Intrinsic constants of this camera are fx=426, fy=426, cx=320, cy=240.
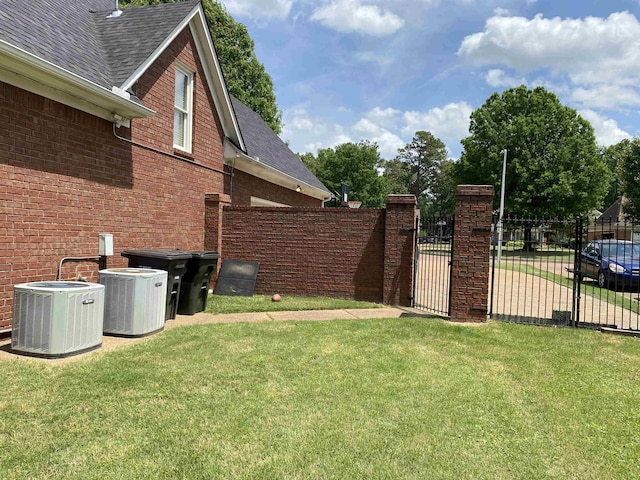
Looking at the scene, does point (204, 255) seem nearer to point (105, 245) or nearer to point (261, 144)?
point (105, 245)

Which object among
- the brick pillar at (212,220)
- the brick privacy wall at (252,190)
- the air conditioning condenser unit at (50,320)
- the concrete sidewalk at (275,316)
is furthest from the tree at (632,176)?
the air conditioning condenser unit at (50,320)

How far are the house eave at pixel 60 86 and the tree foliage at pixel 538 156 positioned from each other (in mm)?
32227

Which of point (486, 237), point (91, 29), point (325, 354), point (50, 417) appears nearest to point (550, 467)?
point (325, 354)

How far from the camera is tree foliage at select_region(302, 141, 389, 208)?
163 feet

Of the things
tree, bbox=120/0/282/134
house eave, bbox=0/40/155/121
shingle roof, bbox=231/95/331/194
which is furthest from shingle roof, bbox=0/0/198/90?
tree, bbox=120/0/282/134

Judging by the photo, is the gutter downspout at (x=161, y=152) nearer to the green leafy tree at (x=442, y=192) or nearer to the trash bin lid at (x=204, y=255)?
the trash bin lid at (x=204, y=255)

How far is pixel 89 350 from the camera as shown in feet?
17.3

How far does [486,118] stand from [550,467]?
3795 centimetres

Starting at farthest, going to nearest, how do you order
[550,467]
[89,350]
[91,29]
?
[91,29] → [89,350] → [550,467]

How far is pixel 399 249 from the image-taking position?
920 cm

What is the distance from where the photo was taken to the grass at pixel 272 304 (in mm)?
8336

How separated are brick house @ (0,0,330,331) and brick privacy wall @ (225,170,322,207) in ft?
0.83

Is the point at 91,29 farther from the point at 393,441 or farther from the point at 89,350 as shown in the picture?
the point at 393,441

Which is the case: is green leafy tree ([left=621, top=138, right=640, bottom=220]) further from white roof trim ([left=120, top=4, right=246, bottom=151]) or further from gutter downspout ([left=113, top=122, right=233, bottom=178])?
gutter downspout ([left=113, top=122, right=233, bottom=178])
